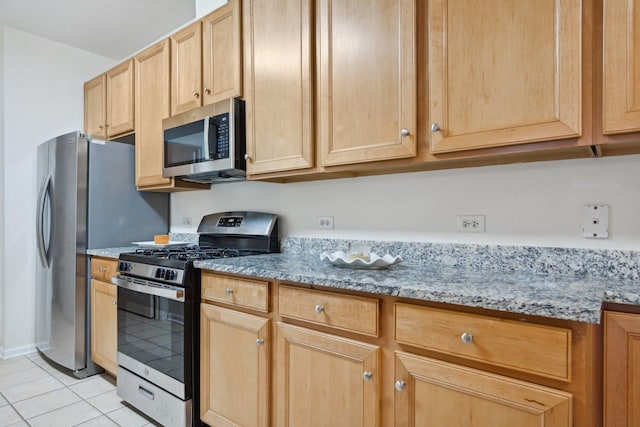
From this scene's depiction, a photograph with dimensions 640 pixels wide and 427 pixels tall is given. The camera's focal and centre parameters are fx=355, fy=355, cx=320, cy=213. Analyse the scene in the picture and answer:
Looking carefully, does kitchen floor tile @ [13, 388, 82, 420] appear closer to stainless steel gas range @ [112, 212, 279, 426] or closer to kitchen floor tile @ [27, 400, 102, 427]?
kitchen floor tile @ [27, 400, 102, 427]

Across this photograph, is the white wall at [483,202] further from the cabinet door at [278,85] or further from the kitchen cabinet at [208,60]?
the kitchen cabinet at [208,60]

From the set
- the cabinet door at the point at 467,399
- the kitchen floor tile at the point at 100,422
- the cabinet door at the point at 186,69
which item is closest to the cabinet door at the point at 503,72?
the cabinet door at the point at 467,399

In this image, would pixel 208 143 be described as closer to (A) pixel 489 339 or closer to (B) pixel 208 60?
(B) pixel 208 60

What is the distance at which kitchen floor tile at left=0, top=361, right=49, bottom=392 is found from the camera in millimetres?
2428

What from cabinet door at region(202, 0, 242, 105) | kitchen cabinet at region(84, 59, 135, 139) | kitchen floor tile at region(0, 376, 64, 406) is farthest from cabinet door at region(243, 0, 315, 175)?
kitchen floor tile at region(0, 376, 64, 406)

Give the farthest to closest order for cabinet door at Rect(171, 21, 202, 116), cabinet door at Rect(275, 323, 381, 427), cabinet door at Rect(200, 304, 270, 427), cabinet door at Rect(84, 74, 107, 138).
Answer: cabinet door at Rect(84, 74, 107, 138) → cabinet door at Rect(171, 21, 202, 116) → cabinet door at Rect(200, 304, 270, 427) → cabinet door at Rect(275, 323, 381, 427)

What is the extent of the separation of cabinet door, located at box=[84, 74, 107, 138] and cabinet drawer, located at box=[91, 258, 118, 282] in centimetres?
117

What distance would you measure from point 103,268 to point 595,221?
273 centimetres

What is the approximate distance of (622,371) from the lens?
2.92 feet

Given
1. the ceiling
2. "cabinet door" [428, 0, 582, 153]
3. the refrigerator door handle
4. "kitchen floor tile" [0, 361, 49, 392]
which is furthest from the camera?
the refrigerator door handle

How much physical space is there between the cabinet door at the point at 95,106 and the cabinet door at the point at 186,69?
104 centimetres

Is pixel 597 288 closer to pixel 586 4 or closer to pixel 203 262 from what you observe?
pixel 586 4

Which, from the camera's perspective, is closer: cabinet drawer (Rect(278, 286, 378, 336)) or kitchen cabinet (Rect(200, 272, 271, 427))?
cabinet drawer (Rect(278, 286, 378, 336))

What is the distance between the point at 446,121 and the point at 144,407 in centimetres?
212
